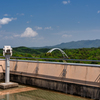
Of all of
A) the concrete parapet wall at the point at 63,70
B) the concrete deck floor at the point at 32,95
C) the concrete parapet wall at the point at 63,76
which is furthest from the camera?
the concrete deck floor at the point at 32,95

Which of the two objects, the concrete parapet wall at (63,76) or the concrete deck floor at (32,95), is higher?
the concrete parapet wall at (63,76)

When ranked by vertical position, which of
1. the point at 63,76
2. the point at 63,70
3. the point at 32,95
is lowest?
the point at 32,95

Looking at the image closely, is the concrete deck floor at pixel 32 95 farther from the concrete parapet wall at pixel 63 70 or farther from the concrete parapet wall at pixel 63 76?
the concrete parapet wall at pixel 63 70

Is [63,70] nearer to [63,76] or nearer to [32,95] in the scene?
[63,76]

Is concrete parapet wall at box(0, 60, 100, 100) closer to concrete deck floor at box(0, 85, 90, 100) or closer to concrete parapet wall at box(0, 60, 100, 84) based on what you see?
concrete parapet wall at box(0, 60, 100, 84)

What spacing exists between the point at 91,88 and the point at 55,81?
121 inches

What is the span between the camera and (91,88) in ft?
36.4

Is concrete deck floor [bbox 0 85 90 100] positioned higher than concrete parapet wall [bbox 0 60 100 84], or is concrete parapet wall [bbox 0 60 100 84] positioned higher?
concrete parapet wall [bbox 0 60 100 84]

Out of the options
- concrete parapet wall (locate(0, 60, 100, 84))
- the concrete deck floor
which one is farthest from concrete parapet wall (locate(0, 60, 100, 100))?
the concrete deck floor

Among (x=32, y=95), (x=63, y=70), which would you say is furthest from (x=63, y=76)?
(x=32, y=95)

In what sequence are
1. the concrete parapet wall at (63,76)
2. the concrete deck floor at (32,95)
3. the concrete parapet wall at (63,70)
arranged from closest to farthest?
1. the concrete parapet wall at (63,76)
2. the concrete parapet wall at (63,70)
3. the concrete deck floor at (32,95)

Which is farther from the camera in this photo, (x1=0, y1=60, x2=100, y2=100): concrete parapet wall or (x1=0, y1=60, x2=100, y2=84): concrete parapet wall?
(x1=0, y1=60, x2=100, y2=84): concrete parapet wall

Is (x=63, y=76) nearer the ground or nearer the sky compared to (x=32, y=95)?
nearer the sky

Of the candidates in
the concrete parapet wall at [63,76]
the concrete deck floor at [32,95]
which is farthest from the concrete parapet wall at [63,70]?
the concrete deck floor at [32,95]
